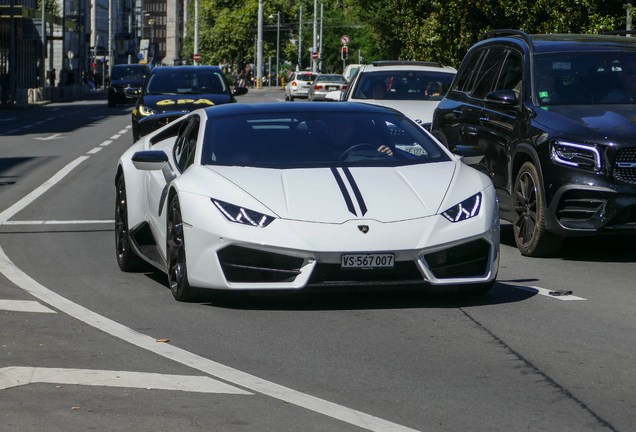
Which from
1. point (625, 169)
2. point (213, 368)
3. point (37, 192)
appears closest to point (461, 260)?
point (213, 368)

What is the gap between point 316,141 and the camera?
23.9 feet

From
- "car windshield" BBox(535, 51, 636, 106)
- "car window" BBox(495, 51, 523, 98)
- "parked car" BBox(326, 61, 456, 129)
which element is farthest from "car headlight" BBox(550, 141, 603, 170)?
"parked car" BBox(326, 61, 456, 129)

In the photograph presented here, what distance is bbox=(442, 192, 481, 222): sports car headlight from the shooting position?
6481mm

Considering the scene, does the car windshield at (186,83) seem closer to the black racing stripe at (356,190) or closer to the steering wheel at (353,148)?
the steering wheel at (353,148)

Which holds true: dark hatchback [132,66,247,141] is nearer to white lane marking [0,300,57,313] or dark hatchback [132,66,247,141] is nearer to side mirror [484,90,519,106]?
side mirror [484,90,519,106]

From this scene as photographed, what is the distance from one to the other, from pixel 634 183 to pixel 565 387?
13.1 ft

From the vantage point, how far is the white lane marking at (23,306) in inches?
261

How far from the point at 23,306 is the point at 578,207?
14.2 feet

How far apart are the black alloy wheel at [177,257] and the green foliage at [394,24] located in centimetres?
1649

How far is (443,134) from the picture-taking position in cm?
1134

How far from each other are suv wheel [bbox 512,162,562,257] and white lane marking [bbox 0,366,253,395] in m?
4.58

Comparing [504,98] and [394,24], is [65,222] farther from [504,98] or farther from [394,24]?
[394,24]

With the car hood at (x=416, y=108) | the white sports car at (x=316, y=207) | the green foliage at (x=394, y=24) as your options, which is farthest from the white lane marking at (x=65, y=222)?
the green foliage at (x=394, y=24)

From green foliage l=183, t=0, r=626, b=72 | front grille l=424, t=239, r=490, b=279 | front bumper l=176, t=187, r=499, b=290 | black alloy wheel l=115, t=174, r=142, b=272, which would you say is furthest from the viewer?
green foliage l=183, t=0, r=626, b=72
